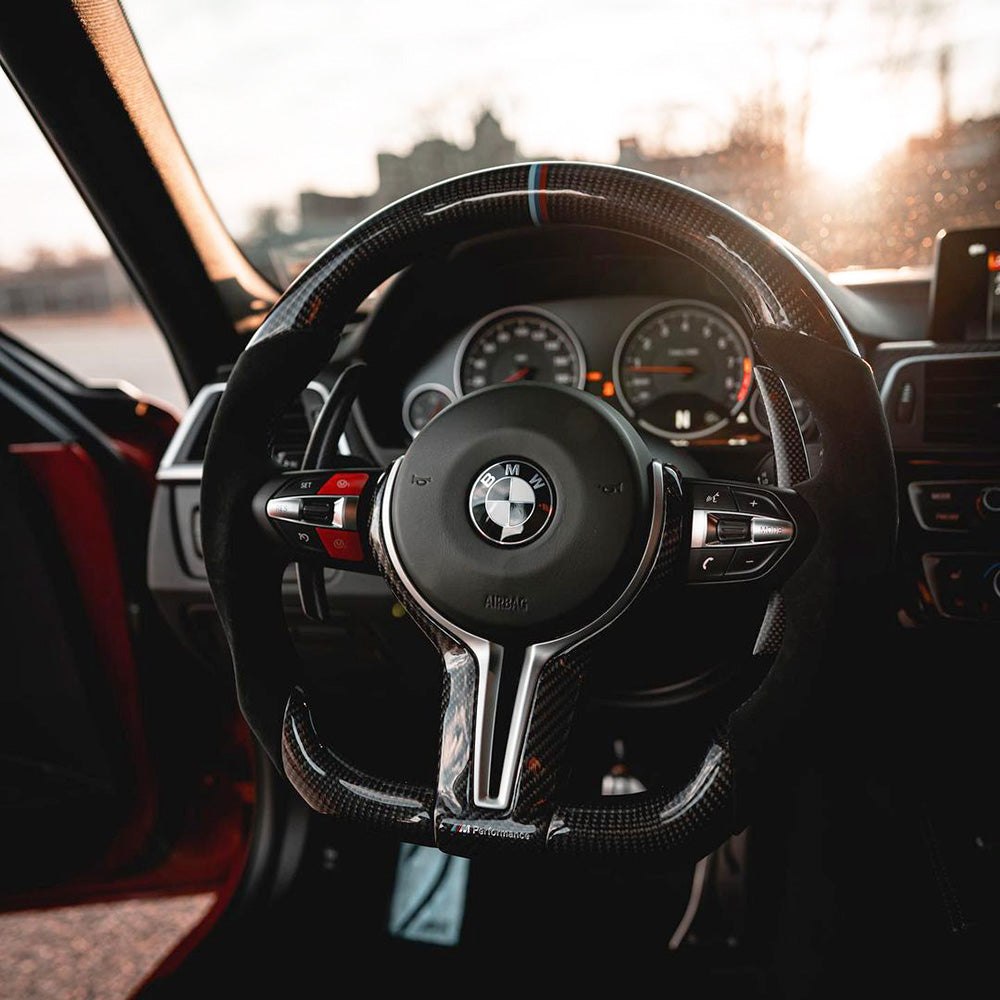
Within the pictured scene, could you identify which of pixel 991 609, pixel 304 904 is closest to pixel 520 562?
pixel 991 609

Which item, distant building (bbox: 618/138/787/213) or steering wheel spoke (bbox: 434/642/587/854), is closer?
steering wheel spoke (bbox: 434/642/587/854)

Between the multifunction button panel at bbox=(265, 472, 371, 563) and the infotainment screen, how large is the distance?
958 millimetres

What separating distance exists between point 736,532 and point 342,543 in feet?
1.32

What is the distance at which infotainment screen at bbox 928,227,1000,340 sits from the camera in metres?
1.43

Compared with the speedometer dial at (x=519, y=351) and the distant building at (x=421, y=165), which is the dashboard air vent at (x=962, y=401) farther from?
the distant building at (x=421, y=165)

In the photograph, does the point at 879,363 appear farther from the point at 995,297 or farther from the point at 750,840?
the point at 750,840

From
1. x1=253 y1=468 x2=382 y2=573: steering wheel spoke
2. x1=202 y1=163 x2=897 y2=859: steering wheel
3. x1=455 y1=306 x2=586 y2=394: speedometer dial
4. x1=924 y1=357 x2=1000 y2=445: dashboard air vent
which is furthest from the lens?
x1=455 y1=306 x2=586 y2=394: speedometer dial

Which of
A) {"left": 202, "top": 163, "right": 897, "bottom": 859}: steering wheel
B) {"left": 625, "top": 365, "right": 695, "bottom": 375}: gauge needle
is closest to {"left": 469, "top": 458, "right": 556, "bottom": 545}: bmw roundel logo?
{"left": 202, "top": 163, "right": 897, "bottom": 859}: steering wheel

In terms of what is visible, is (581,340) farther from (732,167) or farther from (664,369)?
(732,167)

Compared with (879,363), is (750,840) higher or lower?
lower

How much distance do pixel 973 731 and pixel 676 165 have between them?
1025mm

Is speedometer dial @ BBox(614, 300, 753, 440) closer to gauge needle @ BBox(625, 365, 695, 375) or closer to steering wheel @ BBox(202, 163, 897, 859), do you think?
gauge needle @ BBox(625, 365, 695, 375)

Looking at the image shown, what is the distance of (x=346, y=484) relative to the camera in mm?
1000

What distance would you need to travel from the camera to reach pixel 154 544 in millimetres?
1707
